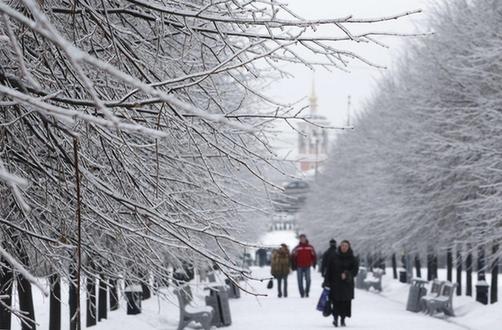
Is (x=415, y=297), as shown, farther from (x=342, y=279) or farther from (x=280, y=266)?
(x=342, y=279)

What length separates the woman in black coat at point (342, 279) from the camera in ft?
55.9

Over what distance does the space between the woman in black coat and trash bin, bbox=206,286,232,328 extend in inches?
69.2

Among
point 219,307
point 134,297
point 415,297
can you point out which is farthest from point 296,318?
point 134,297

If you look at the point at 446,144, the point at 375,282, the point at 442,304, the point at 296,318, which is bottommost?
the point at 296,318

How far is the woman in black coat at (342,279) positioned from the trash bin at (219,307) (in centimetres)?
176

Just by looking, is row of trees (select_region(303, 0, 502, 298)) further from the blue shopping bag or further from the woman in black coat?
the blue shopping bag

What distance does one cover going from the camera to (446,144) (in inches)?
780

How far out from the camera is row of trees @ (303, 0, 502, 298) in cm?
1828

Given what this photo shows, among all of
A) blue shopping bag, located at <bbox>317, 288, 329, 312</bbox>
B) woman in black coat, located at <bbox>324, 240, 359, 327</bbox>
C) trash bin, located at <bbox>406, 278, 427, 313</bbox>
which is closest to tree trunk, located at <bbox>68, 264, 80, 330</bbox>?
woman in black coat, located at <bbox>324, 240, 359, 327</bbox>

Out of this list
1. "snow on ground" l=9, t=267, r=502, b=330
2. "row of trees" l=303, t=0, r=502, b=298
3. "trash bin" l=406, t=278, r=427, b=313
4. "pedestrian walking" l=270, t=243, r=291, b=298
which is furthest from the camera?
"pedestrian walking" l=270, t=243, r=291, b=298

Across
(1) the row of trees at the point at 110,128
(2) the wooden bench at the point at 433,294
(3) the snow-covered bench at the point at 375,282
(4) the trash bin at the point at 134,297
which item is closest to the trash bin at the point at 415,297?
(2) the wooden bench at the point at 433,294

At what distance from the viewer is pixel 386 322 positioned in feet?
60.1

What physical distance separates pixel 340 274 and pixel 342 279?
81 millimetres

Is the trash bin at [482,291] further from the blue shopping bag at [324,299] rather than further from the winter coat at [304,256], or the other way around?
the winter coat at [304,256]
